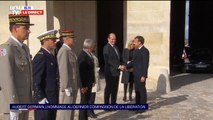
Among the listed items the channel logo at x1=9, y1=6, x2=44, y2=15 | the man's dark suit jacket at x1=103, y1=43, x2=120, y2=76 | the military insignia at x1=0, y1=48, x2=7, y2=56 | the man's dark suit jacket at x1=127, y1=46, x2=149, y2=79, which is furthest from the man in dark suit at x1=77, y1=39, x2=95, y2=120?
the channel logo at x1=9, y1=6, x2=44, y2=15

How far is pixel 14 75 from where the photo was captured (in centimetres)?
439

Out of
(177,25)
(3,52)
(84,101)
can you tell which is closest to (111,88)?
(84,101)

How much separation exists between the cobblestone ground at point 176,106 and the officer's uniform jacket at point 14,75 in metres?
4.06

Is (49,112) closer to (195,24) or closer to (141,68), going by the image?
(141,68)

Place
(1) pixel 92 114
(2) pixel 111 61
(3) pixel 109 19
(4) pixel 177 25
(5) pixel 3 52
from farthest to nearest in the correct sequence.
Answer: (4) pixel 177 25 < (3) pixel 109 19 < (2) pixel 111 61 < (1) pixel 92 114 < (5) pixel 3 52

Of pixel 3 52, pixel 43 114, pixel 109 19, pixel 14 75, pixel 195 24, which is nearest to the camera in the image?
pixel 3 52

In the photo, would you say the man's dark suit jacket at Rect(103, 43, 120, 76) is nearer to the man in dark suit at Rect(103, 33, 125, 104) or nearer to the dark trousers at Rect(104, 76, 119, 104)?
the man in dark suit at Rect(103, 33, 125, 104)

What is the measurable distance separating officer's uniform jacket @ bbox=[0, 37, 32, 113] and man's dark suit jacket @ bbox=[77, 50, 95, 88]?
2.71 m

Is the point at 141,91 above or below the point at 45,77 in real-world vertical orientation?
below

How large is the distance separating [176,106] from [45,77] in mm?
5469

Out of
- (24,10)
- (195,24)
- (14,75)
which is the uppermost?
(195,24)

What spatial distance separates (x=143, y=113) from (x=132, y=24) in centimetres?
691

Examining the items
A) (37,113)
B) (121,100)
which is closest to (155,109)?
(121,100)

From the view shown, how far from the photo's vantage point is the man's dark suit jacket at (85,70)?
24.2ft
